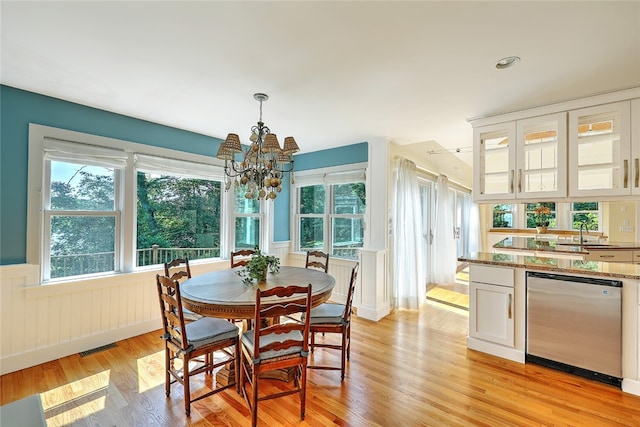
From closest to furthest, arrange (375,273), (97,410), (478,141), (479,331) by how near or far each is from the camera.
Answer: (97,410), (479,331), (478,141), (375,273)

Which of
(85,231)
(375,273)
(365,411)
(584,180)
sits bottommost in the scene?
(365,411)

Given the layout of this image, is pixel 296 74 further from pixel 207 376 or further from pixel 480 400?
pixel 480 400

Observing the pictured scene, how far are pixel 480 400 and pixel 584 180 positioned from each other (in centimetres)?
228

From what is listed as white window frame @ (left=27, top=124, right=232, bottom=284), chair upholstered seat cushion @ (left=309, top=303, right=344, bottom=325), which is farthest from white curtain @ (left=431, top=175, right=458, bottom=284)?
white window frame @ (left=27, top=124, right=232, bottom=284)

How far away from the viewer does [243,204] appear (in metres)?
4.41

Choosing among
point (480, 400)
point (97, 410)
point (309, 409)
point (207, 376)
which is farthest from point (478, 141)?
point (97, 410)

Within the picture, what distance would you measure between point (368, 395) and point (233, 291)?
4.32 feet

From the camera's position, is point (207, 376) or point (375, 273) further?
point (375, 273)

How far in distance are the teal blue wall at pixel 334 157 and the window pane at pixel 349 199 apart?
38 cm

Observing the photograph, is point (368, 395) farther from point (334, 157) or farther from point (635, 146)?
point (334, 157)

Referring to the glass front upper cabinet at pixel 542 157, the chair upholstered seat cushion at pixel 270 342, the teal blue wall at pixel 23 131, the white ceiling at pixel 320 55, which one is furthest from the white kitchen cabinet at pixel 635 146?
the teal blue wall at pixel 23 131

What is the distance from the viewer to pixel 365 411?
1967 millimetres

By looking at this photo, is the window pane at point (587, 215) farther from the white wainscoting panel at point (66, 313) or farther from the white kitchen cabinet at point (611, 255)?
the white wainscoting panel at point (66, 313)

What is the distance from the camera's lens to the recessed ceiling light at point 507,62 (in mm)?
1945
